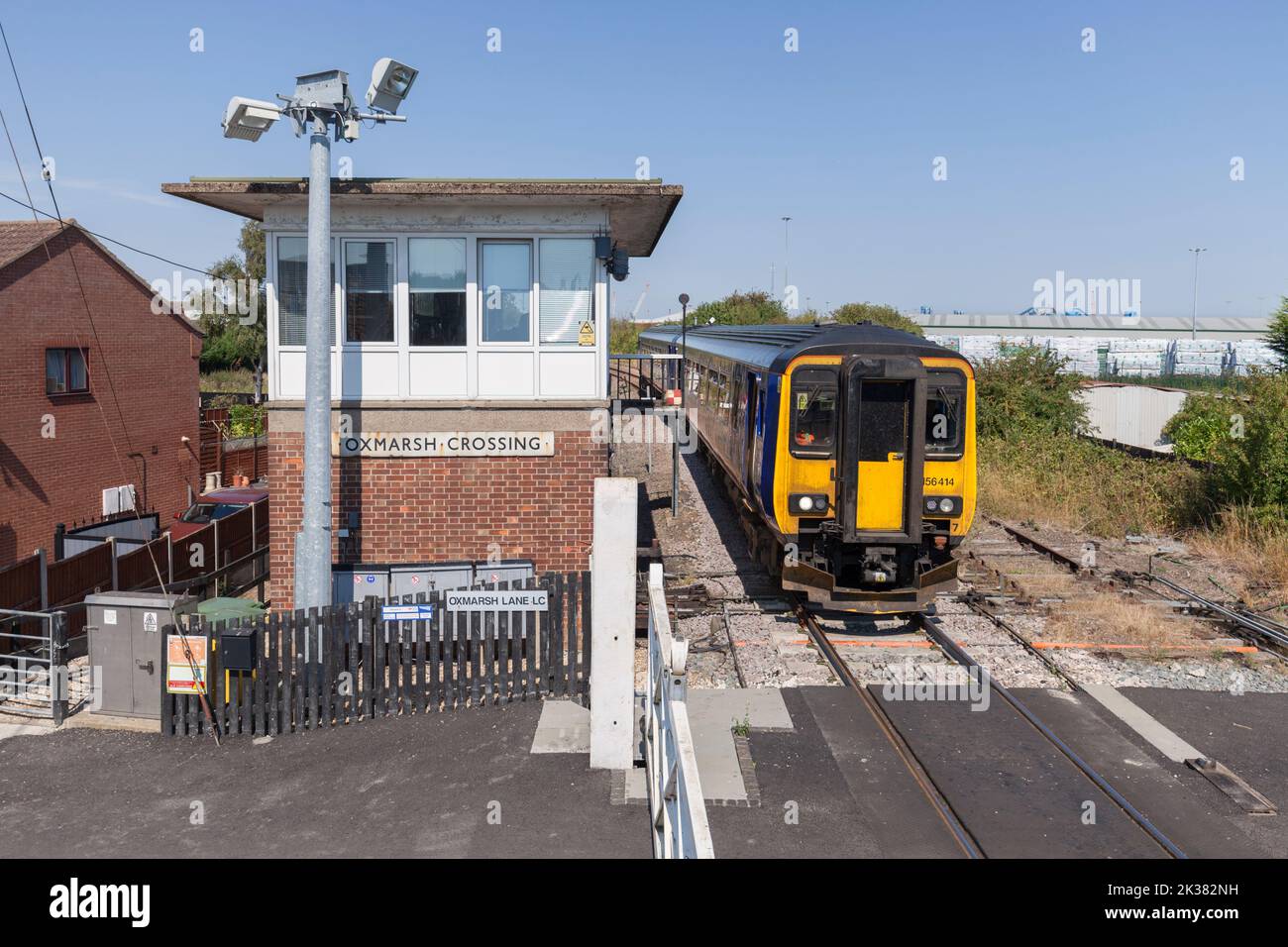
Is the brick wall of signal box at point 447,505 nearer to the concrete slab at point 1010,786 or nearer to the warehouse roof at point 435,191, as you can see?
the warehouse roof at point 435,191

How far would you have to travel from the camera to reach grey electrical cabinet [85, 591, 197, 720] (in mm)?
9297

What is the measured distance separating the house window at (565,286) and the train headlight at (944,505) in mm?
4550

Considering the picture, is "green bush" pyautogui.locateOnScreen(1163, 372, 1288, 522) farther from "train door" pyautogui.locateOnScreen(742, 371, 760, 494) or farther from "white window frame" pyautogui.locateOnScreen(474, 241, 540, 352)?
"white window frame" pyautogui.locateOnScreen(474, 241, 540, 352)

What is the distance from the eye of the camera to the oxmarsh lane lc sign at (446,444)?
1206 centimetres

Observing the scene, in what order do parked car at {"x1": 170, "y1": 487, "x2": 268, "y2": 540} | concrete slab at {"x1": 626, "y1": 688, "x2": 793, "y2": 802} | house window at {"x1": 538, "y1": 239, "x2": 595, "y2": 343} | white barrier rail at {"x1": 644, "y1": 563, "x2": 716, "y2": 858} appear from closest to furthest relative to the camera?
white barrier rail at {"x1": 644, "y1": 563, "x2": 716, "y2": 858}
concrete slab at {"x1": 626, "y1": 688, "x2": 793, "y2": 802}
house window at {"x1": 538, "y1": 239, "x2": 595, "y2": 343}
parked car at {"x1": 170, "y1": 487, "x2": 268, "y2": 540}

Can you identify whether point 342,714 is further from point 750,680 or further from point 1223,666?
point 1223,666

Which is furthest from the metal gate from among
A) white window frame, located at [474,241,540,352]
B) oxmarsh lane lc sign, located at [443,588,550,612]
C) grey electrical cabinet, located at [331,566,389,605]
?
white window frame, located at [474,241,540,352]

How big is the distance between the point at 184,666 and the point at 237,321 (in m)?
49.7

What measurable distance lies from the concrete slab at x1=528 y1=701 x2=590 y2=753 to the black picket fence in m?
0.28

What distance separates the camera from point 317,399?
10.1 metres

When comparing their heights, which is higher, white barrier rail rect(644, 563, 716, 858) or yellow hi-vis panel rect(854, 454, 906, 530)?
yellow hi-vis panel rect(854, 454, 906, 530)

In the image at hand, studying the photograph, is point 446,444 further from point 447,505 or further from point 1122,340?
point 1122,340

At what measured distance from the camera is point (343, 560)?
12070 mm
